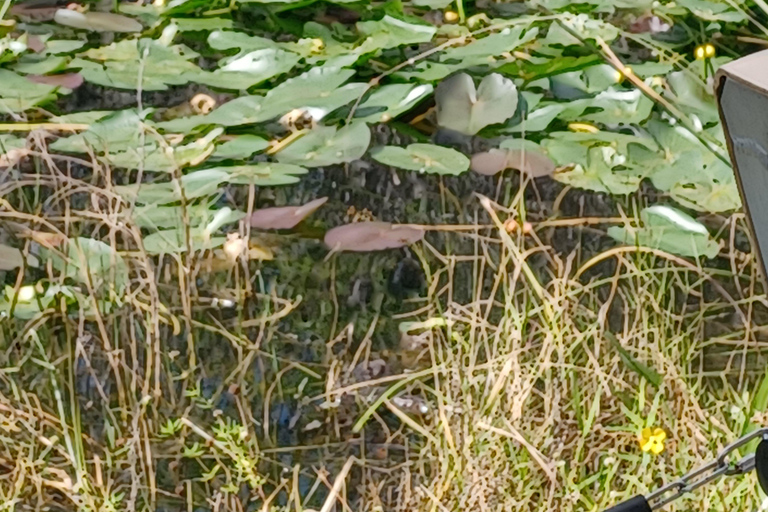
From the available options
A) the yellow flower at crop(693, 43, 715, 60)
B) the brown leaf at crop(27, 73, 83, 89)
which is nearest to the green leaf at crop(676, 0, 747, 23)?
the yellow flower at crop(693, 43, 715, 60)

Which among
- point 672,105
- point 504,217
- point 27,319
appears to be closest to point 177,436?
point 27,319

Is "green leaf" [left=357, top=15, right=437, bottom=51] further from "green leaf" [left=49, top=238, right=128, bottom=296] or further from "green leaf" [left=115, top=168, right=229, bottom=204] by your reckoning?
"green leaf" [left=49, top=238, right=128, bottom=296]

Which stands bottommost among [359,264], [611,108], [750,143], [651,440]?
[651,440]

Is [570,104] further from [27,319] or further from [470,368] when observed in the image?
[27,319]

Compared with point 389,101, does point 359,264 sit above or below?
below

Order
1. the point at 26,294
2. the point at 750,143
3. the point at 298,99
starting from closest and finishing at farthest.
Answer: the point at 750,143 → the point at 26,294 → the point at 298,99

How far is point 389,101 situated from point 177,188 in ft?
0.81

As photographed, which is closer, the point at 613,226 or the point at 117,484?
the point at 117,484

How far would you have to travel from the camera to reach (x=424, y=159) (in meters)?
1.05

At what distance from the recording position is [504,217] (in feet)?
3.42

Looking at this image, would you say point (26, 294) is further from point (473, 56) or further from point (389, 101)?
point (473, 56)

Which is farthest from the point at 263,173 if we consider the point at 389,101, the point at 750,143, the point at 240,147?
the point at 750,143

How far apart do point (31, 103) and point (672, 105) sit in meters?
0.69

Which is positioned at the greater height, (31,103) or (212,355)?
(31,103)
